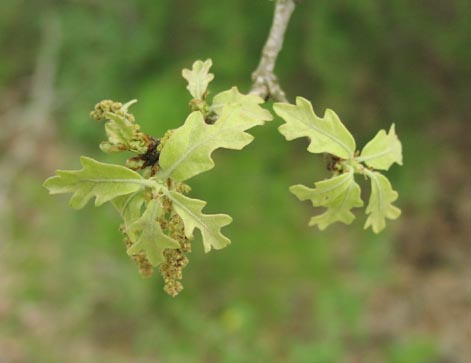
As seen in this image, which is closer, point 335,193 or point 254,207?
point 335,193

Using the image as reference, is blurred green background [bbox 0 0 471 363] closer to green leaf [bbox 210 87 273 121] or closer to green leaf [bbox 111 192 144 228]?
green leaf [bbox 210 87 273 121]

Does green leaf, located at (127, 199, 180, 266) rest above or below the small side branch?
below

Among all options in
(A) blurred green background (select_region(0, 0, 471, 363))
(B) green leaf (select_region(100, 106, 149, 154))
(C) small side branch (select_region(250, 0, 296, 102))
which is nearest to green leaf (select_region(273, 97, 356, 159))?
(C) small side branch (select_region(250, 0, 296, 102))

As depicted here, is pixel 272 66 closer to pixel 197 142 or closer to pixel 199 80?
pixel 199 80

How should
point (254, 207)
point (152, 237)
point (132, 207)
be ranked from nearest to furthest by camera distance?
1. point (152, 237)
2. point (132, 207)
3. point (254, 207)

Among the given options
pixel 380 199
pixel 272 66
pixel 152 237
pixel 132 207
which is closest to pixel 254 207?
pixel 272 66

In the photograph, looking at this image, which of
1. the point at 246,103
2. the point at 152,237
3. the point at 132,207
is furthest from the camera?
the point at 246,103
